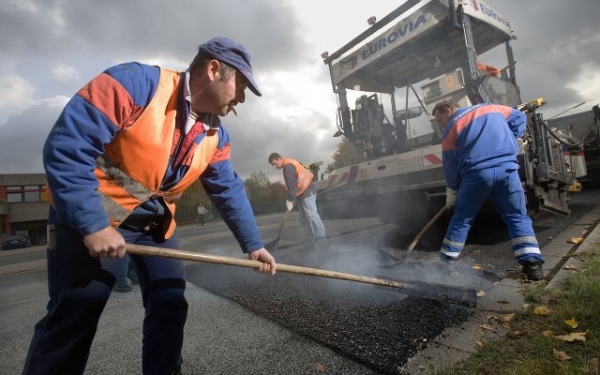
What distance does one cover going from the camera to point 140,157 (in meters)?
A: 1.30

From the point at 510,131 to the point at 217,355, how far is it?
3123mm

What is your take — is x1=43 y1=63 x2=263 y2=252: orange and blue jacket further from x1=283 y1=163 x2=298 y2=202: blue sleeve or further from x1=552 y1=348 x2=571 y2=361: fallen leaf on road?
x1=283 y1=163 x2=298 y2=202: blue sleeve

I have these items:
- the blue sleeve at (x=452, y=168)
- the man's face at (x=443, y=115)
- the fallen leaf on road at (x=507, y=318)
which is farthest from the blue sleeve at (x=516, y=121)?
the fallen leaf on road at (x=507, y=318)

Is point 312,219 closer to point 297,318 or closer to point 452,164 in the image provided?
point 452,164

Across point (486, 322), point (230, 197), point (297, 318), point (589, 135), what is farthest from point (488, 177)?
point (589, 135)

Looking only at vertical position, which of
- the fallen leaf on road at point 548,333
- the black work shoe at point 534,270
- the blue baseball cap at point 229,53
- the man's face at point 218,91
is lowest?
the fallen leaf on road at point 548,333

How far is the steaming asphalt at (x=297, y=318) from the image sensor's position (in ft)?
5.86

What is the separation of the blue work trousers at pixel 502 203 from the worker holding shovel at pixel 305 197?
257cm

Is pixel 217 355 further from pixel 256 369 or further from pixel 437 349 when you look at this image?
pixel 437 349

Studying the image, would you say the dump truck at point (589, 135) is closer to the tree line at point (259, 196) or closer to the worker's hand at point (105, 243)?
the worker's hand at point (105, 243)

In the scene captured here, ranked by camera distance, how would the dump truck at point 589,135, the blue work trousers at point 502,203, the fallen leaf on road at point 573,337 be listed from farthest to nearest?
the dump truck at point 589,135
the blue work trousers at point 502,203
the fallen leaf on road at point 573,337

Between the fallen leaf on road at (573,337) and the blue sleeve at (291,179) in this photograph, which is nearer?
the fallen leaf on road at (573,337)

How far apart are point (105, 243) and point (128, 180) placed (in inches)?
10.9

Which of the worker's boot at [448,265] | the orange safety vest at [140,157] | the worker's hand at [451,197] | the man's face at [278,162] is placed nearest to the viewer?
the orange safety vest at [140,157]
